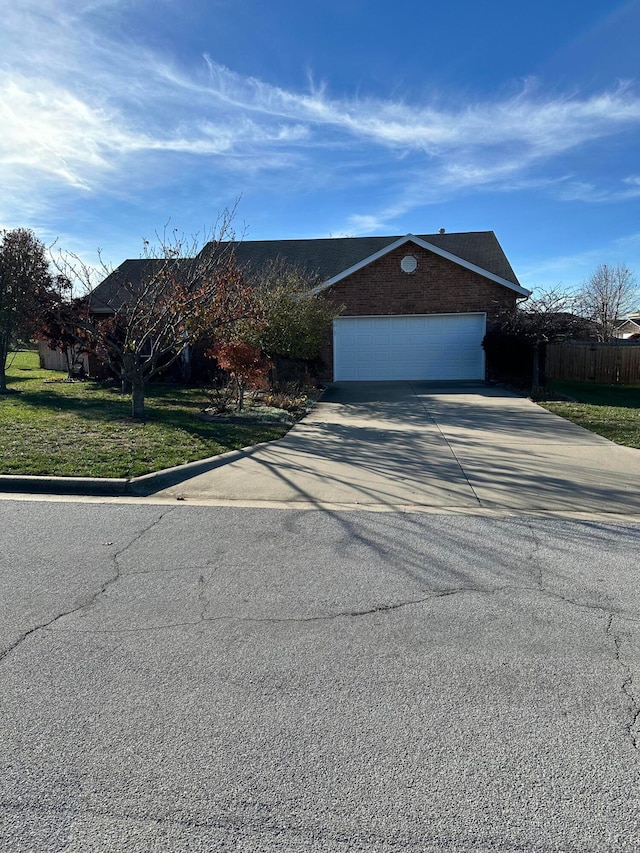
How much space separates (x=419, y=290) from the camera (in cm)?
1975

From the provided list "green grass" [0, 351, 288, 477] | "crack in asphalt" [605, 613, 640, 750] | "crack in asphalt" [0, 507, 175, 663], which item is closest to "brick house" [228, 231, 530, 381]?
"green grass" [0, 351, 288, 477]

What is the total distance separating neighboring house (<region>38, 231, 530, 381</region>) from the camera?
19.5 m

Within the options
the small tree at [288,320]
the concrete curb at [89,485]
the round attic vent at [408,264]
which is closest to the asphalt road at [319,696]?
the concrete curb at [89,485]

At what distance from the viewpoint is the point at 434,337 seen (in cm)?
1989

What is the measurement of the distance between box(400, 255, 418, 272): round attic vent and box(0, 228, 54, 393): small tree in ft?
36.7

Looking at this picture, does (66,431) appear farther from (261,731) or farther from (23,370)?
(23,370)

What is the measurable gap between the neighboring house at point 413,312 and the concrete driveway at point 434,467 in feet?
25.2

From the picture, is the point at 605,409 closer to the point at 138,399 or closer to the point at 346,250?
the point at 138,399

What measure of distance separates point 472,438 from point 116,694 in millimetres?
8047

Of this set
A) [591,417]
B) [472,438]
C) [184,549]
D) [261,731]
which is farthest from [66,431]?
[591,417]

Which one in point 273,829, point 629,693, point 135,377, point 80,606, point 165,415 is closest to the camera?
point 273,829

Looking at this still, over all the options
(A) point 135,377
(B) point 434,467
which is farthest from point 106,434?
(B) point 434,467

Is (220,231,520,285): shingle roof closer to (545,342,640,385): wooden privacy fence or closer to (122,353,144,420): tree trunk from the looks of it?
(545,342,640,385): wooden privacy fence

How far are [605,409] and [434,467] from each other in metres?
7.49
